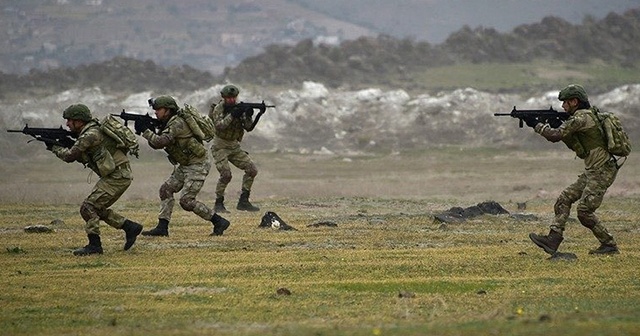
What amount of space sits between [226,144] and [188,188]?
5.43 m

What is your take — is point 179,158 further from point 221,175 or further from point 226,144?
point 226,144

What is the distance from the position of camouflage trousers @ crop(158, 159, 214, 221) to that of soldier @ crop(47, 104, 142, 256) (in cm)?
198

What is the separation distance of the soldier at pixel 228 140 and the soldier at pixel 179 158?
4.08m

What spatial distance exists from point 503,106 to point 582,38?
1856 centimetres

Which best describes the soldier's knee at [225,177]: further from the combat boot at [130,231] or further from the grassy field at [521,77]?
the grassy field at [521,77]

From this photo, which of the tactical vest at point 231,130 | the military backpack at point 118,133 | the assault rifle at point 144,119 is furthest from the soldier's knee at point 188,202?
the tactical vest at point 231,130

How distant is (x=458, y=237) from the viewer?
2217cm

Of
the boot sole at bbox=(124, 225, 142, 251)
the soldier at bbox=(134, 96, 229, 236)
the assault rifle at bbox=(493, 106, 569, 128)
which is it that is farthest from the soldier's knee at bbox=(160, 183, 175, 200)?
the assault rifle at bbox=(493, 106, 569, 128)

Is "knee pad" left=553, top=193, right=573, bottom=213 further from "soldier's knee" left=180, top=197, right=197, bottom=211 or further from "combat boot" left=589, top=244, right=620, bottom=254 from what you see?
"soldier's knee" left=180, top=197, right=197, bottom=211

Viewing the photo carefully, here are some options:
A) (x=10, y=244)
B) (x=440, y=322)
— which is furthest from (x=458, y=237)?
(x=440, y=322)

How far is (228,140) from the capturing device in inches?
1056

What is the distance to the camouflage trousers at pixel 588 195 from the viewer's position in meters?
18.9

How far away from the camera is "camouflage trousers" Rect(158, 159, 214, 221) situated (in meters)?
21.4

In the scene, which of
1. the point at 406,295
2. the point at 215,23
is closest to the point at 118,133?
the point at 406,295
